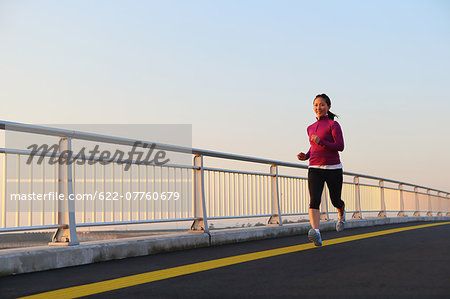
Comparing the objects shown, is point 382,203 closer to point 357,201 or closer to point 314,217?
point 357,201

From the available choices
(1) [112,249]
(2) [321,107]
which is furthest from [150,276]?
(2) [321,107]

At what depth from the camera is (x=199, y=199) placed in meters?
7.79

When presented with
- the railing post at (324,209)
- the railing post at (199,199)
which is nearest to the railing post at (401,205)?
the railing post at (324,209)

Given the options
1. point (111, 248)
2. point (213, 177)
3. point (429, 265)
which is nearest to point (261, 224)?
point (213, 177)

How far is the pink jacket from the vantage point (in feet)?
22.2

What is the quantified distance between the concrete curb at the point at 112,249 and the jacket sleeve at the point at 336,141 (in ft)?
7.09

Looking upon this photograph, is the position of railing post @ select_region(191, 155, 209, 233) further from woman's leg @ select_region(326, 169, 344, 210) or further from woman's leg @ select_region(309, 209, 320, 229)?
woman's leg @ select_region(326, 169, 344, 210)

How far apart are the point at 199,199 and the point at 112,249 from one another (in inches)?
79.5

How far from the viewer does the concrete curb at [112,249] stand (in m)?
5.00

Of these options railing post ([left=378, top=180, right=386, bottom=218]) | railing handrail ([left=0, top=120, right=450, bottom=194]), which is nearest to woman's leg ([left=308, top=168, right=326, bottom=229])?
railing handrail ([left=0, top=120, right=450, bottom=194])

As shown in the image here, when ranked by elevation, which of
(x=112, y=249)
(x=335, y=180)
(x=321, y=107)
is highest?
(x=321, y=107)

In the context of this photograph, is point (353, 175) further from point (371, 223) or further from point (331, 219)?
point (331, 219)

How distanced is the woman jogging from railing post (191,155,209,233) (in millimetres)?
1591

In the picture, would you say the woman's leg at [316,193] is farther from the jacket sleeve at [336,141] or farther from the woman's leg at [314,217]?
Result: the jacket sleeve at [336,141]
